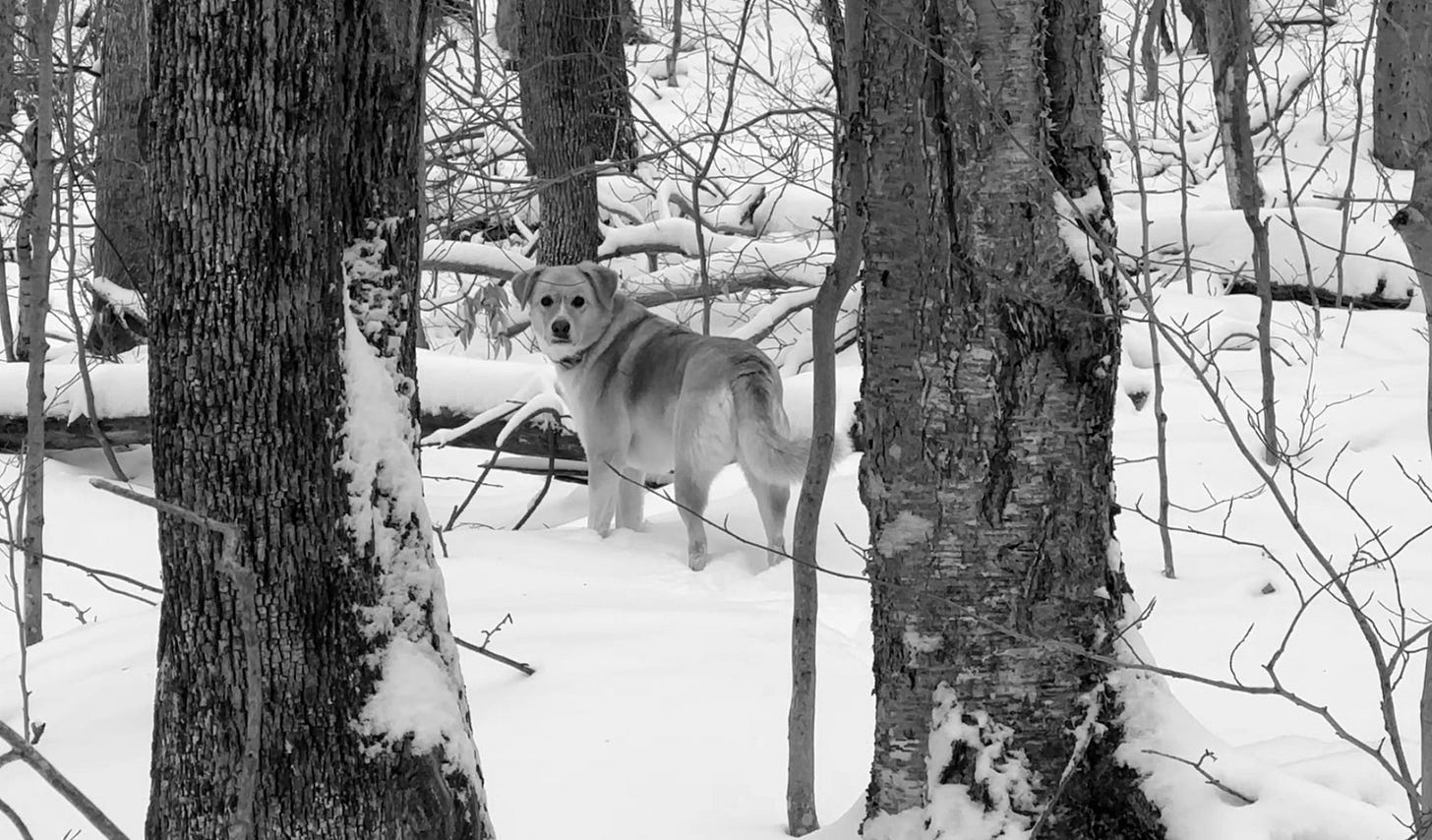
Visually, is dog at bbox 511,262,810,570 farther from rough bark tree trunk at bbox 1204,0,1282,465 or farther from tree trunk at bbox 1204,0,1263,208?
tree trunk at bbox 1204,0,1263,208

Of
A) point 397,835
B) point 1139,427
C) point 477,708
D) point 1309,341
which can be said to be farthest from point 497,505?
point 397,835

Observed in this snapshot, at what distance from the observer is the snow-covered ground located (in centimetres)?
282

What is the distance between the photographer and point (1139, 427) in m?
6.88

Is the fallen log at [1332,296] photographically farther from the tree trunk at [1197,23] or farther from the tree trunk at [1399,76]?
the tree trunk at [1197,23]

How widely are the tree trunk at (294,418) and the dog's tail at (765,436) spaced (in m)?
3.58

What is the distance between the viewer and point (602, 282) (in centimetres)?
707

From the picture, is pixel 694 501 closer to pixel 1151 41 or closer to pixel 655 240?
pixel 655 240

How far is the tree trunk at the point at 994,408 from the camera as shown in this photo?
207cm

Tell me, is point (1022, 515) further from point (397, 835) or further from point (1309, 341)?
point (1309, 341)

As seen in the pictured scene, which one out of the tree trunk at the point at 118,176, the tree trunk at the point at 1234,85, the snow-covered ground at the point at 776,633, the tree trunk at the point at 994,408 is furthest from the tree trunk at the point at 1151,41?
the tree trunk at the point at 994,408

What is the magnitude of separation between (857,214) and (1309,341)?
6.90 m

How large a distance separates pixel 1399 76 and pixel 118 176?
947 centimetres

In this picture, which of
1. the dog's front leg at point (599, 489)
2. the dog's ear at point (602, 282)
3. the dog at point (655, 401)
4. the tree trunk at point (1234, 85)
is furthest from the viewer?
the dog's ear at point (602, 282)

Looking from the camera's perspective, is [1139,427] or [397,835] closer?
[397,835]
